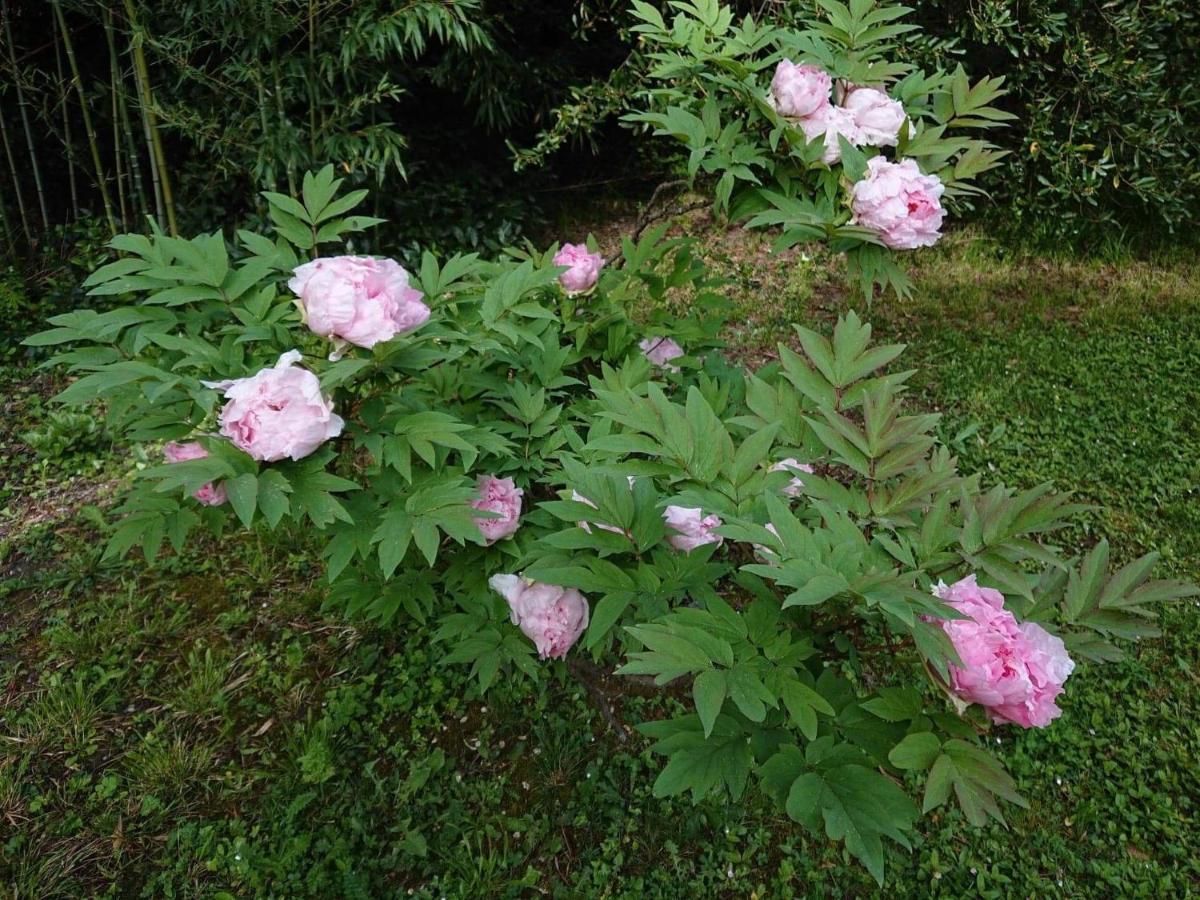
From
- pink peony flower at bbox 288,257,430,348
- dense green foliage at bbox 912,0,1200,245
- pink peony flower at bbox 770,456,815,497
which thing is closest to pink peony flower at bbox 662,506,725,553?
pink peony flower at bbox 770,456,815,497

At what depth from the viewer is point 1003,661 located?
1012 millimetres

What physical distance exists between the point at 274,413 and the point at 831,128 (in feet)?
3.49

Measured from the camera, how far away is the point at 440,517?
4.35 feet

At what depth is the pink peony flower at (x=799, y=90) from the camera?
1.52 m

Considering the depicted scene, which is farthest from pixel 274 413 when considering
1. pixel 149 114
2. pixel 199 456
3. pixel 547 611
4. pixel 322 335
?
pixel 149 114

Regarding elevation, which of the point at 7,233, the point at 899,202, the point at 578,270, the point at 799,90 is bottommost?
the point at 7,233

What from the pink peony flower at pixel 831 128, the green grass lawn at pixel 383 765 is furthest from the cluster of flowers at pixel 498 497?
the green grass lawn at pixel 383 765

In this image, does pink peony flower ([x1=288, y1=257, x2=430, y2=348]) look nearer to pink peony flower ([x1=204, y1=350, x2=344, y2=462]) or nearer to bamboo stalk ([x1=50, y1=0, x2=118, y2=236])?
pink peony flower ([x1=204, y1=350, x2=344, y2=462])

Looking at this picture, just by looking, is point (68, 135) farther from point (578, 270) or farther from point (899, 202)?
point (899, 202)

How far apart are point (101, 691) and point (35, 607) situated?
0.50 metres

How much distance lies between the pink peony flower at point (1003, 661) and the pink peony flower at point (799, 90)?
91 cm

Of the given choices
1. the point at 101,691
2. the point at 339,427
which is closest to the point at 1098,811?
the point at 339,427

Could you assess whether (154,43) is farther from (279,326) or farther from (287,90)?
(279,326)

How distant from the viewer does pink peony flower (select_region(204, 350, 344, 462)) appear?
1.20 m
